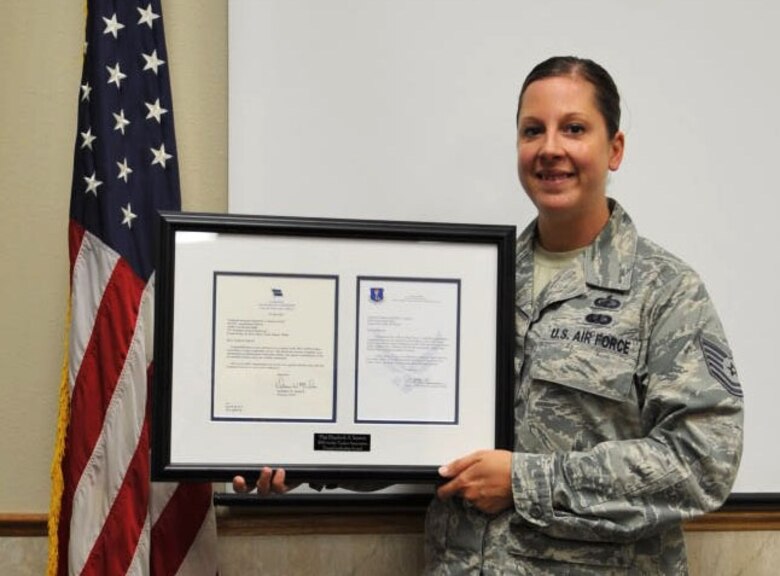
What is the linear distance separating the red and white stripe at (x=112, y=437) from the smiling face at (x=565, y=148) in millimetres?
755

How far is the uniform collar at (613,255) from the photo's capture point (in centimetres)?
166

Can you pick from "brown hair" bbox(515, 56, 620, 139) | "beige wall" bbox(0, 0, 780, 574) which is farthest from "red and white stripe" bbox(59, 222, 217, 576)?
"brown hair" bbox(515, 56, 620, 139)

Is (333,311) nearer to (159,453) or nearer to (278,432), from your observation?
(278,432)

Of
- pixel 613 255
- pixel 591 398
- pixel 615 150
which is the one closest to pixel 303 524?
pixel 591 398

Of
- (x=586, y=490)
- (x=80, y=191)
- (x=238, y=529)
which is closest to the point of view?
(x=586, y=490)

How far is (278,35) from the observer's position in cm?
205

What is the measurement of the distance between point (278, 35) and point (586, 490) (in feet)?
3.57

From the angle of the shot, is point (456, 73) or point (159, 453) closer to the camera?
point (159, 453)

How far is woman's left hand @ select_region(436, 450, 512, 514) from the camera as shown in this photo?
5.29ft

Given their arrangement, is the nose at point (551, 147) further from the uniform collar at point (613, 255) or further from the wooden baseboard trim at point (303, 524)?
the wooden baseboard trim at point (303, 524)

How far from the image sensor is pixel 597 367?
63.7 inches

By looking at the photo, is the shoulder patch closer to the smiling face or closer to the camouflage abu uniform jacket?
the camouflage abu uniform jacket

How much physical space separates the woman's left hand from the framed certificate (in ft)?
0.11

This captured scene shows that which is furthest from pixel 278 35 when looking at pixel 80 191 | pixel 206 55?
pixel 80 191
